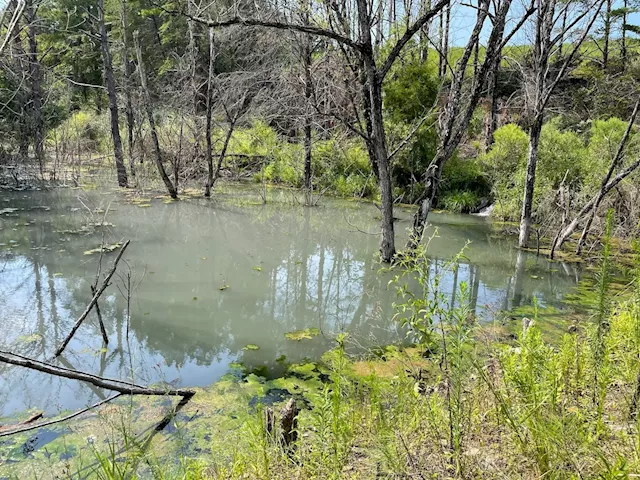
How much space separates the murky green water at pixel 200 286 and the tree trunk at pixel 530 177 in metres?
0.42

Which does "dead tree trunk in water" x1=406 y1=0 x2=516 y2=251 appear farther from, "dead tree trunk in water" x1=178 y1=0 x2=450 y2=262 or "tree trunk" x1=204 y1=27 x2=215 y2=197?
"tree trunk" x1=204 y1=27 x2=215 y2=197

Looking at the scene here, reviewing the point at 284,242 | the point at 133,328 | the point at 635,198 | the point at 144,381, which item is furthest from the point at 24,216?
the point at 635,198

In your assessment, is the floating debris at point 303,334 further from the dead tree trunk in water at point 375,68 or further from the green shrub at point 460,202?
the green shrub at point 460,202

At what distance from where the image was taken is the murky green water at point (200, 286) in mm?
4465

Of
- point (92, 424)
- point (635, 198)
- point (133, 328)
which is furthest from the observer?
point (635, 198)

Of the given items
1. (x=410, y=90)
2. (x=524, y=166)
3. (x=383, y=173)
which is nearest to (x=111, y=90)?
(x=410, y=90)

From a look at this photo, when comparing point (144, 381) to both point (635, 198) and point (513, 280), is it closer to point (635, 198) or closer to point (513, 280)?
point (513, 280)

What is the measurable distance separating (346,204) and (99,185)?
7.53 metres

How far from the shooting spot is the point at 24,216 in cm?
980

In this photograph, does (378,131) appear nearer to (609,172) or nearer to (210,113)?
(609,172)

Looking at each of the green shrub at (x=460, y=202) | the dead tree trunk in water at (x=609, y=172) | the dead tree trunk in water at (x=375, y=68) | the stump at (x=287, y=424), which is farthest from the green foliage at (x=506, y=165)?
the stump at (x=287, y=424)

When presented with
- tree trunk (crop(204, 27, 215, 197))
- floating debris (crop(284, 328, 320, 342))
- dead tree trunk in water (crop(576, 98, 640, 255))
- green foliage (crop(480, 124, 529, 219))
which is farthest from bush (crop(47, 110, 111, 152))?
dead tree trunk in water (crop(576, 98, 640, 255))

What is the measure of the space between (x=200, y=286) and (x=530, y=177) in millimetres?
6434

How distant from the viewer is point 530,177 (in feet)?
29.4
